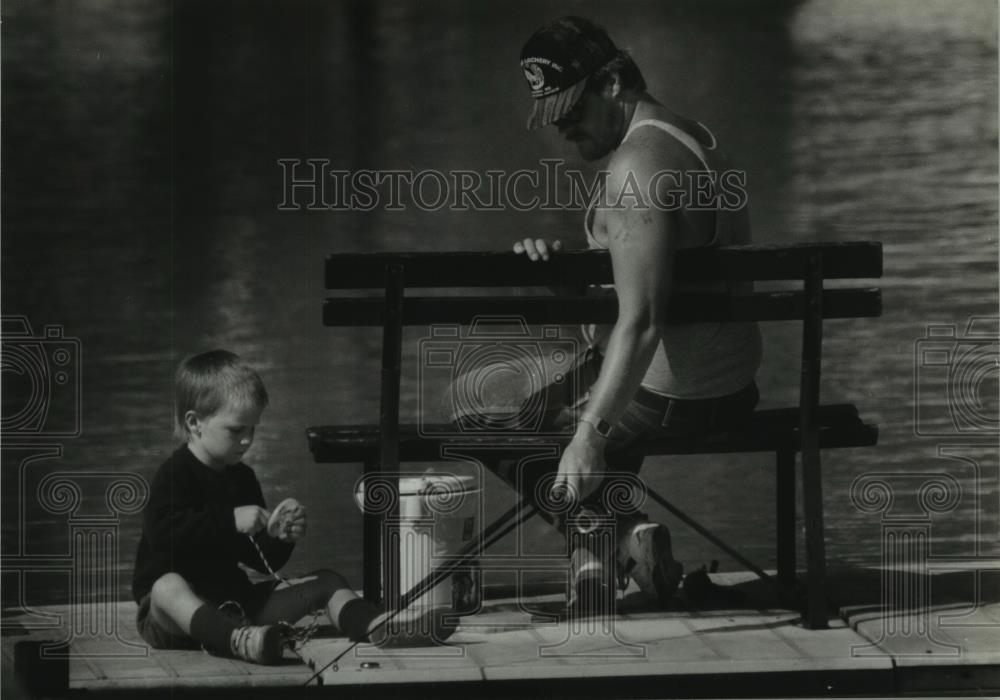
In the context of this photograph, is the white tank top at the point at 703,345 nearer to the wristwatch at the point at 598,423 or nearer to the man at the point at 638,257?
the man at the point at 638,257

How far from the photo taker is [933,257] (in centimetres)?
654

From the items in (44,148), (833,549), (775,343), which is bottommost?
(833,549)

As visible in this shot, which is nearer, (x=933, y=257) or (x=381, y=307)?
(x=381, y=307)

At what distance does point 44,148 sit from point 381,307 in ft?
3.17

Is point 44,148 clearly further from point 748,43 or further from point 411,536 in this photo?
point 748,43

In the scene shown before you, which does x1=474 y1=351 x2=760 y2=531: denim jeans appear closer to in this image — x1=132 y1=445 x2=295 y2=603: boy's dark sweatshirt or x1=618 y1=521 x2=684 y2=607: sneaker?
x1=618 y1=521 x2=684 y2=607: sneaker

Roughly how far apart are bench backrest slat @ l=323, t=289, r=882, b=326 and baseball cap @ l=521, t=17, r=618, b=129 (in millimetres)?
466

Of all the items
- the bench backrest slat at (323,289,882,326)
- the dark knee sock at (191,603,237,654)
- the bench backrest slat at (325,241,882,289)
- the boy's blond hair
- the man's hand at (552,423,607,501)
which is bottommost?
the dark knee sock at (191,603,237,654)

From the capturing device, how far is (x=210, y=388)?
6160 millimetres

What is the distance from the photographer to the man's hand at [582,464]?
6070mm

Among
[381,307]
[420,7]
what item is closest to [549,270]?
[381,307]

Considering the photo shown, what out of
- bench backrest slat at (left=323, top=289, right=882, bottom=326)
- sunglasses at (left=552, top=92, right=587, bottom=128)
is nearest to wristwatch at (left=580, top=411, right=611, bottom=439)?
bench backrest slat at (left=323, top=289, right=882, bottom=326)

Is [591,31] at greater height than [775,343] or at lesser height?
greater

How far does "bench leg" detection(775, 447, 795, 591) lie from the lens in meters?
6.38
